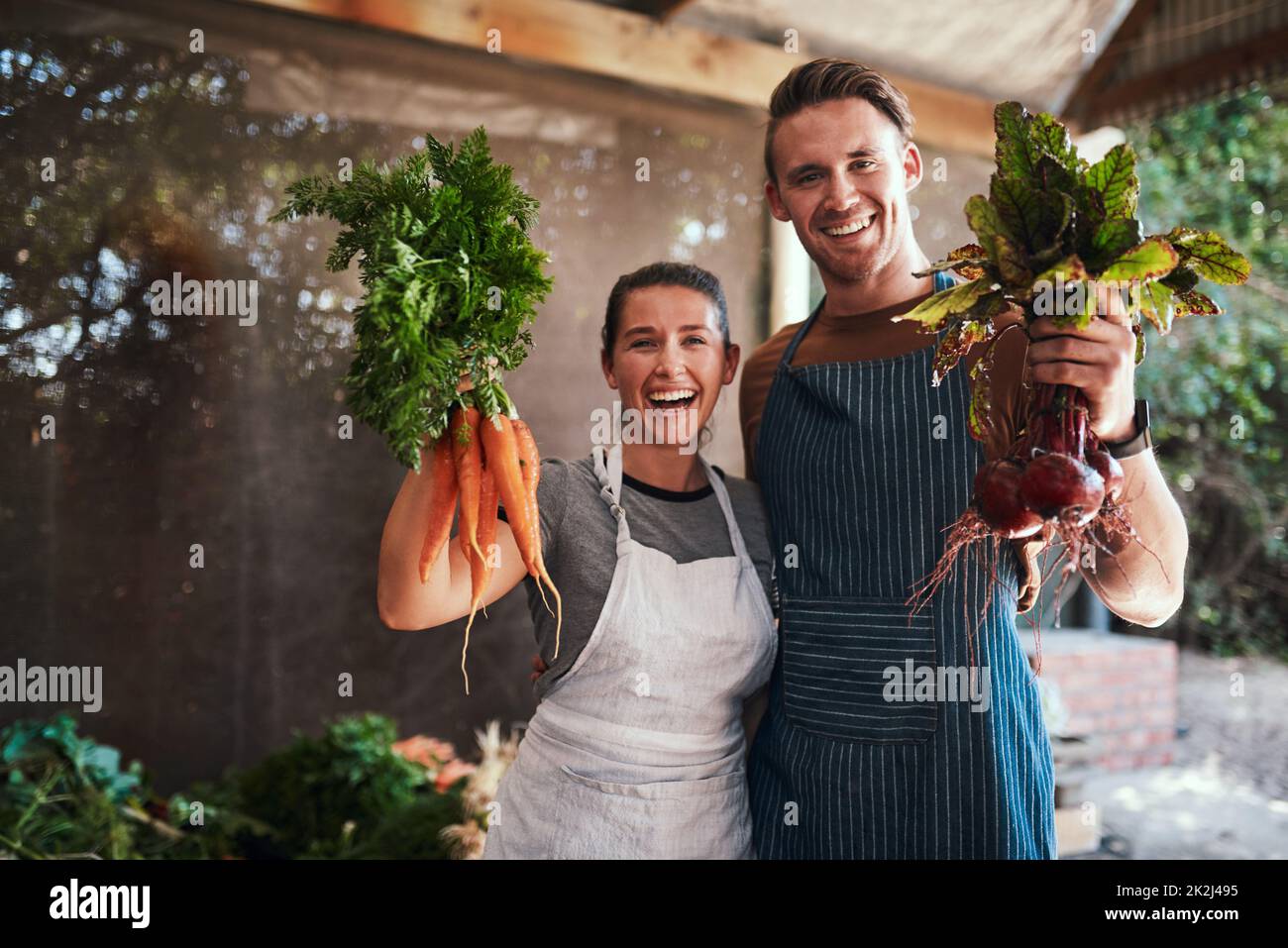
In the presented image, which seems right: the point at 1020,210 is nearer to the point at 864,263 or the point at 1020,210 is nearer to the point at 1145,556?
the point at 864,263

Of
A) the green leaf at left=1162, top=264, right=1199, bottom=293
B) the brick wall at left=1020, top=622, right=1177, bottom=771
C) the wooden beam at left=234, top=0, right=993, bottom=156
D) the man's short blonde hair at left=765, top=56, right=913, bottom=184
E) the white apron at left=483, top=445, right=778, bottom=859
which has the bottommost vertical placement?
the brick wall at left=1020, top=622, right=1177, bottom=771

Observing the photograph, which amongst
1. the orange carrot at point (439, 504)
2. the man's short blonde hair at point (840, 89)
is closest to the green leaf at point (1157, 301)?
the man's short blonde hair at point (840, 89)

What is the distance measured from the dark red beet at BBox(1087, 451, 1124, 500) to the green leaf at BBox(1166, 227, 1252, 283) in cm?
31

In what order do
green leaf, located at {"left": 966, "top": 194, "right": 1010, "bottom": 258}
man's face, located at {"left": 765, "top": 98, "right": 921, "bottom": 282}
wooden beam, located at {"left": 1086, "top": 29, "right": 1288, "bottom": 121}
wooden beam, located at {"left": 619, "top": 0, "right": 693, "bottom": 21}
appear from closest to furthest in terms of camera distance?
green leaf, located at {"left": 966, "top": 194, "right": 1010, "bottom": 258}
man's face, located at {"left": 765, "top": 98, "right": 921, "bottom": 282}
wooden beam, located at {"left": 1086, "top": 29, "right": 1288, "bottom": 121}
wooden beam, located at {"left": 619, "top": 0, "right": 693, "bottom": 21}

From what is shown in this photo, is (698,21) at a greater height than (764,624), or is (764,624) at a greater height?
(698,21)

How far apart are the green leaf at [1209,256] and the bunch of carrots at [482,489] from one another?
1.05 meters

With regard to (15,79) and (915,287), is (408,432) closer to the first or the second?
(915,287)

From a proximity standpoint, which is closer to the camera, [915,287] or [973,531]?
[973,531]

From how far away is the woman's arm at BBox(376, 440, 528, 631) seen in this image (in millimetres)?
1464

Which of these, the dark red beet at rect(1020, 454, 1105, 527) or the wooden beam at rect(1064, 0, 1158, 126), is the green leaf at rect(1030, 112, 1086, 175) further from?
the wooden beam at rect(1064, 0, 1158, 126)

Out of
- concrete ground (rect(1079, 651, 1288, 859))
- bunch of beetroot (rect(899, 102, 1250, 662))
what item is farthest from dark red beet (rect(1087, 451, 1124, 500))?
concrete ground (rect(1079, 651, 1288, 859))

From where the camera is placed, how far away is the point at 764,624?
5.94 feet

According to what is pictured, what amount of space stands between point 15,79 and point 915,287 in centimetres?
295
